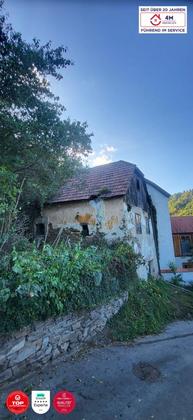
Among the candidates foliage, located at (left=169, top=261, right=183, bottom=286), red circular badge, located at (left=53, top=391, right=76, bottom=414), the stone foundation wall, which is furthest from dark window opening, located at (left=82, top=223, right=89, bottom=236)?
red circular badge, located at (left=53, top=391, right=76, bottom=414)

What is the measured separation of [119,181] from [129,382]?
6899 millimetres

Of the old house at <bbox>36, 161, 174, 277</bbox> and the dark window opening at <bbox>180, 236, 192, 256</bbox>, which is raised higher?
the old house at <bbox>36, 161, 174, 277</bbox>

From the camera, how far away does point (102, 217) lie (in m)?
8.45

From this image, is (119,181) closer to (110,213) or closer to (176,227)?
(110,213)

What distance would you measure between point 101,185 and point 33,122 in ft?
16.6

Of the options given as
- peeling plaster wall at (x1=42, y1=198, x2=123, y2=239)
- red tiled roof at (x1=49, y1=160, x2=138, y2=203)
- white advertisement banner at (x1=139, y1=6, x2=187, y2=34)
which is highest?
red tiled roof at (x1=49, y1=160, x2=138, y2=203)

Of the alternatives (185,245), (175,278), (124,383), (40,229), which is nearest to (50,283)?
(124,383)

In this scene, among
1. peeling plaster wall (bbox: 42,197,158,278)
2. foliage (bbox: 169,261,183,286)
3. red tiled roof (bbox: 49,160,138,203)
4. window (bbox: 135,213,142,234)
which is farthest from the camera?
foliage (bbox: 169,261,183,286)

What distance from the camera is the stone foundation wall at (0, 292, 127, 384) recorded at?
9.99 feet

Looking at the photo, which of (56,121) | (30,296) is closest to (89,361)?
(30,296)

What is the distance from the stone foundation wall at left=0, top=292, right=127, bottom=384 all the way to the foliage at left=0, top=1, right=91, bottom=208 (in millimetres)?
2870

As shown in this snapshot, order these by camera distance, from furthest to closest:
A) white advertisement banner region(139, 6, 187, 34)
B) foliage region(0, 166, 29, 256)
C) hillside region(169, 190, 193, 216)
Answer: hillside region(169, 190, 193, 216), foliage region(0, 166, 29, 256), white advertisement banner region(139, 6, 187, 34)

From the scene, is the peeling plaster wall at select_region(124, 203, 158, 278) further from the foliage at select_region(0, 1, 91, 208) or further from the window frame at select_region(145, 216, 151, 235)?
the foliage at select_region(0, 1, 91, 208)

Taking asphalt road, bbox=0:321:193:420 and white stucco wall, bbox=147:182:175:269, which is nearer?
asphalt road, bbox=0:321:193:420
